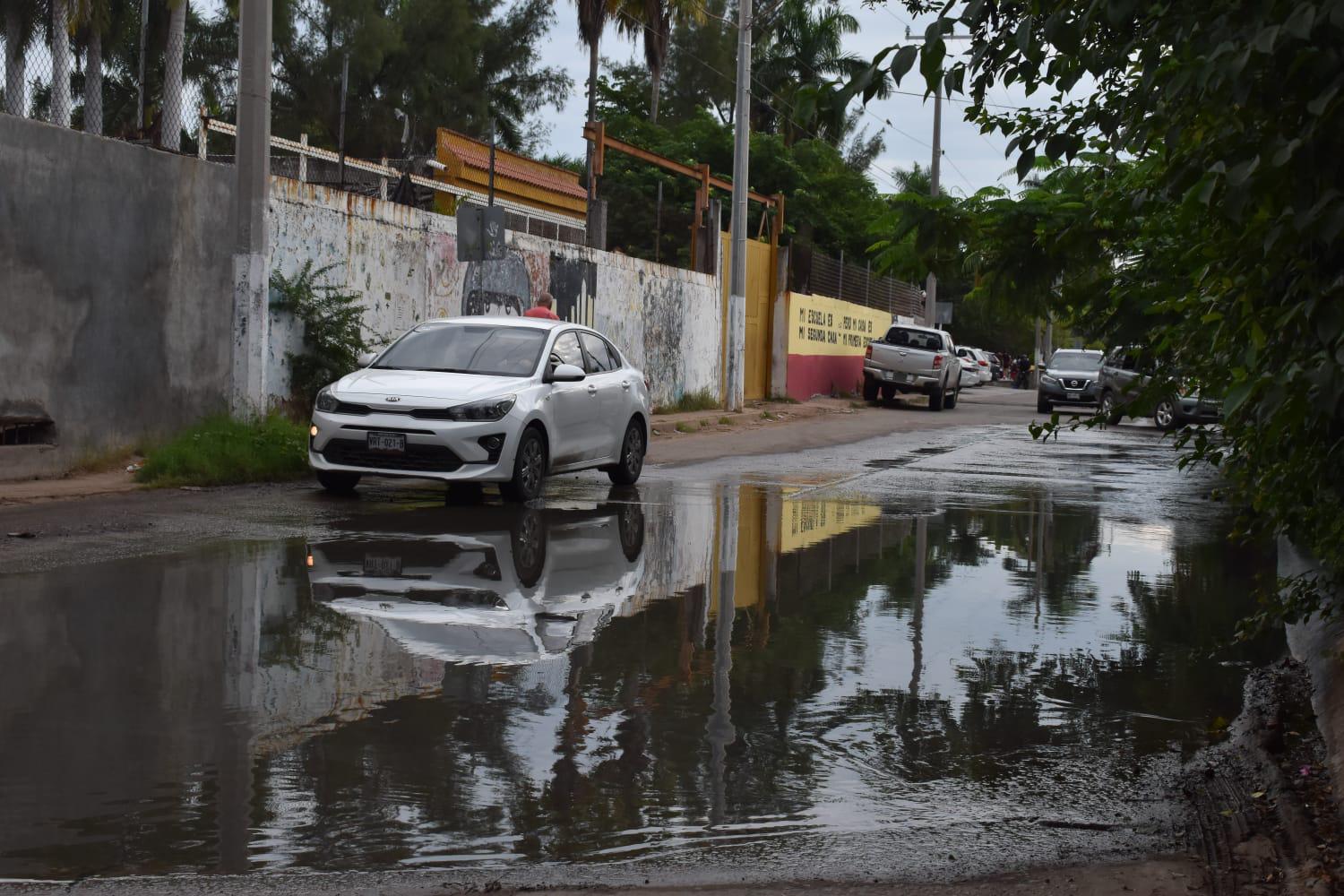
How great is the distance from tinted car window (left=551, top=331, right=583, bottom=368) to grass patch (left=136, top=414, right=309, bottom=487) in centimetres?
266

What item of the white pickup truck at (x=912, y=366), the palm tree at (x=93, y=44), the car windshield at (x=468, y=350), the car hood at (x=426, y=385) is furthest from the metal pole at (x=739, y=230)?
the car hood at (x=426, y=385)

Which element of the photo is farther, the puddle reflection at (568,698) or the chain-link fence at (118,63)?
the chain-link fence at (118,63)

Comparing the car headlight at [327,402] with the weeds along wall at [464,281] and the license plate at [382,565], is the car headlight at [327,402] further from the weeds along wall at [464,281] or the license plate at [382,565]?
the weeds along wall at [464,281]

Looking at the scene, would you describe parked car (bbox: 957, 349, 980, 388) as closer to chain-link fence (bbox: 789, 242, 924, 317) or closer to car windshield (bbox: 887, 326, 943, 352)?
chain-link fence (bbox: 789, 242, 924, 317)

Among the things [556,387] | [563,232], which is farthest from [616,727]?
[563,232]

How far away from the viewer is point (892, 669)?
23.0 ft

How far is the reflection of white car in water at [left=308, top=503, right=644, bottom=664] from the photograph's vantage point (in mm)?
7328

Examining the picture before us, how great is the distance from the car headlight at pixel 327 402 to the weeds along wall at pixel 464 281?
3.75 m

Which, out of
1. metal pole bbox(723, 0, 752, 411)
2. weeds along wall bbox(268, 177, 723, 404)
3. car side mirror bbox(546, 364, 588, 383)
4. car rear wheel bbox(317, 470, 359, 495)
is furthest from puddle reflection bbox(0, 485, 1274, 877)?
metal pole bbox(723, 0, 752, 411)

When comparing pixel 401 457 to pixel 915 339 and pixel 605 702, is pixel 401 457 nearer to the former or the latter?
pixel 605 702

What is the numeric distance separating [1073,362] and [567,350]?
28.1 m

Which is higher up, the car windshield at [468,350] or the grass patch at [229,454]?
the car windshield at [468,350]

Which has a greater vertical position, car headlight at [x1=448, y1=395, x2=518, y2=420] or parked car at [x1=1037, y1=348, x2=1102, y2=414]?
parked car at [x1=1037, y1=348, x2=1102, y2=414]

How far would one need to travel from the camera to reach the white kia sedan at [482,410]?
1273 centimetres
